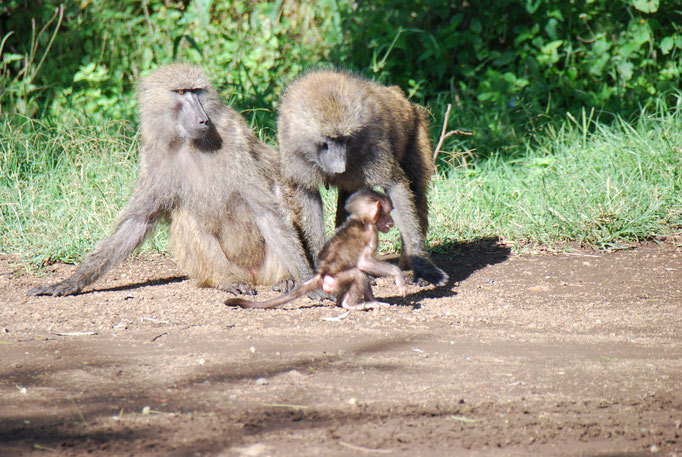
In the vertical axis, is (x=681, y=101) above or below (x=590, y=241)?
above

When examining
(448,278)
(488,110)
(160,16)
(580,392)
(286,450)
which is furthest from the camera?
(160,16)

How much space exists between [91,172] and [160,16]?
3107 millimetres

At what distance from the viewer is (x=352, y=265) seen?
3752 millimetres

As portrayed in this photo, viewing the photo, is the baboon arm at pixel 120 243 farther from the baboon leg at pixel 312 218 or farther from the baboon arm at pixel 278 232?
the baboon leg at pixel 312 218

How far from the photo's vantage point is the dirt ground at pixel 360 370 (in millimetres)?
2182

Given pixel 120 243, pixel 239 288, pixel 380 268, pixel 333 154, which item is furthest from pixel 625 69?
pixel 120 243

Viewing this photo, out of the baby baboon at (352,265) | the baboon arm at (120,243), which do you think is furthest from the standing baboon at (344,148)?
the baboon arm at (120,243)

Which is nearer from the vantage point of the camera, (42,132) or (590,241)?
(590,241)

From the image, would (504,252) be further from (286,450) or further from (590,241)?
(286,450)

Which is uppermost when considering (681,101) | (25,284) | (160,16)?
(160,16)

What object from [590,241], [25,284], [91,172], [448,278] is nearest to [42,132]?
[91,172]

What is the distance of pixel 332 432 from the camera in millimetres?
2219

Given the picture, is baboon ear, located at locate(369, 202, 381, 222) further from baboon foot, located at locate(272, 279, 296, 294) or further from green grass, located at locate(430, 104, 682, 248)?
green grass, located at locate(430, 104, 682, 248)

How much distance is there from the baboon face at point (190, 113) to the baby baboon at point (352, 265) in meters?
0.90
